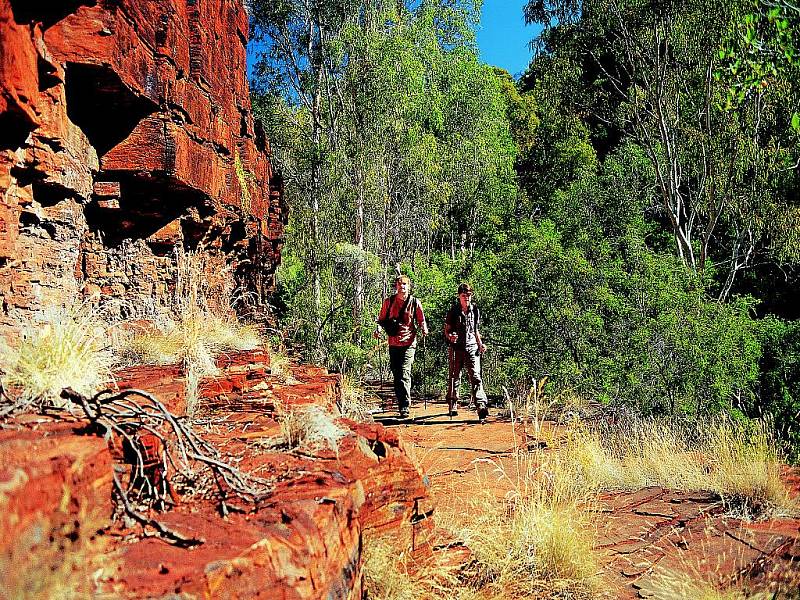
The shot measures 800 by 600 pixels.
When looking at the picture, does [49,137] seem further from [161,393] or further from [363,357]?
[363,357]

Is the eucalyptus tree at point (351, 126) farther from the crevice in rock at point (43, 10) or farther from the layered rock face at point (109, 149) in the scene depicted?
the crevice in rock at point (43, 10)

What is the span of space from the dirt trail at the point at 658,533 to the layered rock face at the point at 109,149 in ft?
10.2

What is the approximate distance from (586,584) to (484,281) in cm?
941

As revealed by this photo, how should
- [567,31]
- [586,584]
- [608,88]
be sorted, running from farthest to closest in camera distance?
[608,88], [567,31], [586,584]

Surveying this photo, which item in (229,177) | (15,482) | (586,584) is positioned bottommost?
(586,584)

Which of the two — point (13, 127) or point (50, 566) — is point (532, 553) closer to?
point (50, 566)

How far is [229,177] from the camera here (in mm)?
9359

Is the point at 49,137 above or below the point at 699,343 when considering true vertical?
above

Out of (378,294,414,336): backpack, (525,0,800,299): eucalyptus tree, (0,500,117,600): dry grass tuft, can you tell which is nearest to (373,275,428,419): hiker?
(378,294,414,336): backpack

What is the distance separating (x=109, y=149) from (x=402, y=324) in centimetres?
466

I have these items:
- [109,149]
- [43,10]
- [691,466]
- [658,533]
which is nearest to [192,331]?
[109,149]

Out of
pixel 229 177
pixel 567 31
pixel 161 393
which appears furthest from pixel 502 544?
pixel 567 31

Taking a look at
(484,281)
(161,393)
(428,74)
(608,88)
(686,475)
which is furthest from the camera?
(428,74)

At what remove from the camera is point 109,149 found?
6.24 meters
